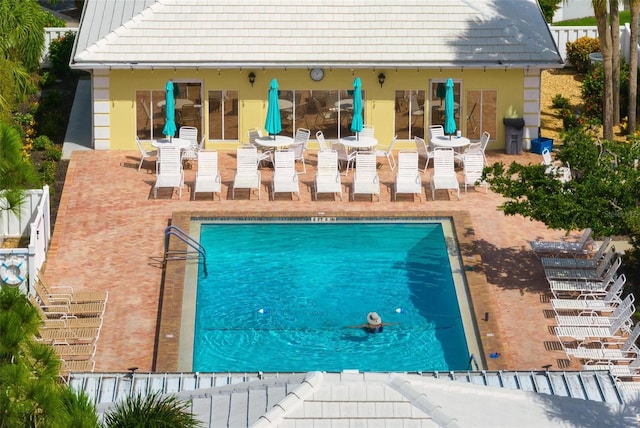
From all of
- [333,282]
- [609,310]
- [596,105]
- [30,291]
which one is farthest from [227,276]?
[596,105]

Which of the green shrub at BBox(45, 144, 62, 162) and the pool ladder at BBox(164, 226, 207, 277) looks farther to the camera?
the green shrub at BBox(45, 144, 62, 162)

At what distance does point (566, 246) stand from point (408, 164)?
5317 millimetres

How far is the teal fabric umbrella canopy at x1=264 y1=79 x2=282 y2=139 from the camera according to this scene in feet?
122

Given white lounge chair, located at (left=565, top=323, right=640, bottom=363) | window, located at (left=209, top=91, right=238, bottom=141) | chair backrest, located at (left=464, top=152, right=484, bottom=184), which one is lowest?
white lounge chair, located at (left=565, top=323, right=640, bottom=363)

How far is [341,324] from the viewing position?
93.9 feet

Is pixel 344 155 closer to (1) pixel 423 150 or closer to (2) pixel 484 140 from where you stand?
(1) pixel 423 150

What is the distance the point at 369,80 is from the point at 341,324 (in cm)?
1187

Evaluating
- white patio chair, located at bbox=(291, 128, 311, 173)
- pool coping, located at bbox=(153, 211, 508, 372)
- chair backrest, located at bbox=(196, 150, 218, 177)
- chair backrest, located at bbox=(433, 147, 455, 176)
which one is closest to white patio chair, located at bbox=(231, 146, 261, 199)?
chair backrest, located at bbox=(196, 150, 218, 177)

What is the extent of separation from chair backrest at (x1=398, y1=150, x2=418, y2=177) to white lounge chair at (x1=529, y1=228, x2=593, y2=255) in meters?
4.57

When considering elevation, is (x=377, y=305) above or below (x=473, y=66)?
below

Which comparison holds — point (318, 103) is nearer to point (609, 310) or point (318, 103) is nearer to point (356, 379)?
point (609, 310)

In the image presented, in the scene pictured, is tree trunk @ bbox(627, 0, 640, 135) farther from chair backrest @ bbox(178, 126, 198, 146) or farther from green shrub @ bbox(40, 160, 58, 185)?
green shrub @ bbox(40, 160, 58, 185)

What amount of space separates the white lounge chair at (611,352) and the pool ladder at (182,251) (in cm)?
804

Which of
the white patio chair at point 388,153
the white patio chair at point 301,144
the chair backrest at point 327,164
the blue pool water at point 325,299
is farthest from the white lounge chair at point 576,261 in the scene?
the white patio chair at point 301,144
